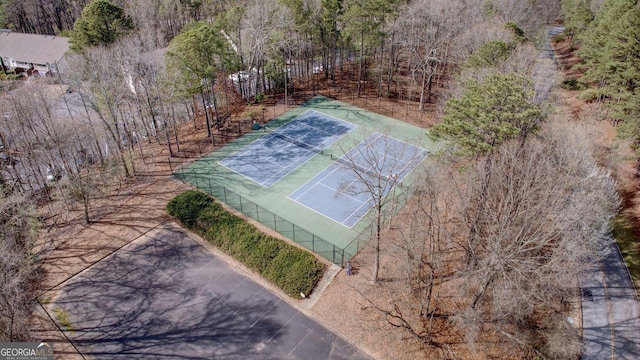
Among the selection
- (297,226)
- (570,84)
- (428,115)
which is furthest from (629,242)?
(570,84)

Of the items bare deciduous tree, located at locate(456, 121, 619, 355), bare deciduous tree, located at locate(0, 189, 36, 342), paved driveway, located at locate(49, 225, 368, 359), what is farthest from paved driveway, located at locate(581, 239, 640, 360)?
bare deciduous tree, located at locate(0, 189, 36, 342)

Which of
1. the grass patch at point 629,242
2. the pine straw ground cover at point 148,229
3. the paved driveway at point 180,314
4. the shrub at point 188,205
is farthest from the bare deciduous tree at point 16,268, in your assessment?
the grass patch at point 629,242

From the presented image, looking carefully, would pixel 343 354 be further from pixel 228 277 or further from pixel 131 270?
pixel 131 270

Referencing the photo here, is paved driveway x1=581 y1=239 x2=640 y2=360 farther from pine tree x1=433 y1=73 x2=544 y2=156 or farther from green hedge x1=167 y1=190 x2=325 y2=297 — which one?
green hedge x1=167 y1=190 x2=325 y2=297

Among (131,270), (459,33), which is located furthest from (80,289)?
(459,33)

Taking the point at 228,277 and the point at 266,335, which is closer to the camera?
the point at 266,335

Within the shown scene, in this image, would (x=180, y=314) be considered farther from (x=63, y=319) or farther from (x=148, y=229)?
(x=148, y=229)

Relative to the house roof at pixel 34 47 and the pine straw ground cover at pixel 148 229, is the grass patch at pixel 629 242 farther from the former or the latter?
the house roof at pixel 34 47
